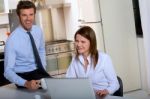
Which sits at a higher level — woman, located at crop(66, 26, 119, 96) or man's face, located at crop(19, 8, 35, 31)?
man's face, located at crop(19, 8, 35, 31)

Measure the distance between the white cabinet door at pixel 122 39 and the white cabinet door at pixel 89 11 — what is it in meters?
0.08

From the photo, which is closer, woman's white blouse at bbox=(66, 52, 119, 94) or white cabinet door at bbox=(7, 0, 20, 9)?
woman's white blouse at bbox=(66, 52, 119, 94)

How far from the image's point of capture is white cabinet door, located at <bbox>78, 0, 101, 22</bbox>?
388 centimetres

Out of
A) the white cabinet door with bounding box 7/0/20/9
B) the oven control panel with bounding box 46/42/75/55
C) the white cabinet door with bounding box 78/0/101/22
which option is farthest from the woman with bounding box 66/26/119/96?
the white cabinet door with bounding box 7/0/20/9

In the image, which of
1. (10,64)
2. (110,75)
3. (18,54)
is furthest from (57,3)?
(110,75)

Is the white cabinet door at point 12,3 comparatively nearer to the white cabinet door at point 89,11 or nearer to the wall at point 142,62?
the white cabinet door at point 89,11

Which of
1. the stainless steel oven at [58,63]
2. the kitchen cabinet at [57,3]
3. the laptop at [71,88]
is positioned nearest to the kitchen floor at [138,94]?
the stainless steel oven at [58,63]

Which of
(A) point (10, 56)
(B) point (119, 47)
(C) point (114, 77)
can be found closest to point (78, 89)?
(C) point (114, 77)

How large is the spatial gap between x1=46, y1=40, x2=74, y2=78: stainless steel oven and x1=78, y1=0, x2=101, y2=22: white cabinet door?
509 mm

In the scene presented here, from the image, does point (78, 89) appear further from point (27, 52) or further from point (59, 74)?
point (59, 74)

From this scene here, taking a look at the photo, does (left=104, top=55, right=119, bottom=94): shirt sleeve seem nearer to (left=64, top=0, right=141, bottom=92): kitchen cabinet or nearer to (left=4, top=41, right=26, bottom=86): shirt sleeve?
(left=4, top=41, right=26, bottom=86): shirt sleeve

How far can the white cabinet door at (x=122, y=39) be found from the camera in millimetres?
3959

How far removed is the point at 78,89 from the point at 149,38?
233 centimetres

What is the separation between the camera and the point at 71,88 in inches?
60.9
